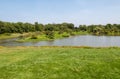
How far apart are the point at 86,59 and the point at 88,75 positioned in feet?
11.6

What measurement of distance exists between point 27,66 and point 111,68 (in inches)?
262

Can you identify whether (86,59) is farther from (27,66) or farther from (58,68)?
(27,66)

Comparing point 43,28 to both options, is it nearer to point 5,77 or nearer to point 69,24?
point 69,24

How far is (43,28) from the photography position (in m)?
161

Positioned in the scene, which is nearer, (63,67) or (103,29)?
(63,67)

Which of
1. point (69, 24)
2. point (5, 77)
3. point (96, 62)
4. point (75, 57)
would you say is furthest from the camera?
point (69, 24)

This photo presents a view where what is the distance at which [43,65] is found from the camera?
1596 centimetres

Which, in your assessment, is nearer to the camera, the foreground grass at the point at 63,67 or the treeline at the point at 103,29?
the foreground grass at the point at 63,67

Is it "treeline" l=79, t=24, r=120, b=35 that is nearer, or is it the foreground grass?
the foreground grass

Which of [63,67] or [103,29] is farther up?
[63,67]

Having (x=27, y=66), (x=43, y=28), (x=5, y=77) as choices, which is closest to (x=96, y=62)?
(x=27, y=66)

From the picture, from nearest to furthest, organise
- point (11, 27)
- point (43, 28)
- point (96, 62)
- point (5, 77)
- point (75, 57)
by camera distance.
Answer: point (5, 77), point (96, 62), point (75, 57), point (11, 27), point (43, 28)

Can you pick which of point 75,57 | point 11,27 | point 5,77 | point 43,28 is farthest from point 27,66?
point 43,28

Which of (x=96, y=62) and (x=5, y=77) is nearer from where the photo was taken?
(x=5, y=77)
